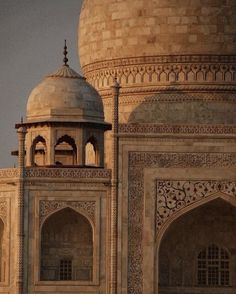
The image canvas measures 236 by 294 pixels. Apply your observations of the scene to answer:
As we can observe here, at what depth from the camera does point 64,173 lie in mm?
29469

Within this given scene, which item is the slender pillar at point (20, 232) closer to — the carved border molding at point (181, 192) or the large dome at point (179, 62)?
the carved border molding at point (181, 192)

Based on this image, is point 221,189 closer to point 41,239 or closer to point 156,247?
point 156,247

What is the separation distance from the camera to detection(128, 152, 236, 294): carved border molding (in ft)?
96.6

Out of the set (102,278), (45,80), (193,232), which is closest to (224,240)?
(193,232)

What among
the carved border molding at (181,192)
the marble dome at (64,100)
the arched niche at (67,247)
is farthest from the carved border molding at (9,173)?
the carved border molding at (181,192)

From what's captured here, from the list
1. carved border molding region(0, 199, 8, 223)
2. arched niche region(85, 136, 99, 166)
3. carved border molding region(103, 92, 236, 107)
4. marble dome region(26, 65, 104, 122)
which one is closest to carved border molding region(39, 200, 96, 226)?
carved border molding region(0, 199, 8, 223)

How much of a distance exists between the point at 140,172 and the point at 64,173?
141cm

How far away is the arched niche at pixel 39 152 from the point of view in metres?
30.7

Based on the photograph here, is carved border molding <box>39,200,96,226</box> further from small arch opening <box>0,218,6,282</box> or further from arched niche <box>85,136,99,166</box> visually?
arched niche <box>85,136,99,166</box>

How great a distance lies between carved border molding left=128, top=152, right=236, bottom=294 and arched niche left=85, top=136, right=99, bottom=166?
4.94 feet

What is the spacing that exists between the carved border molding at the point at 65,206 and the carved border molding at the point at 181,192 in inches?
47.7

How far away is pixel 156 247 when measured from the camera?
29422mm

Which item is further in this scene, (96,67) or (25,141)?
(96,67)

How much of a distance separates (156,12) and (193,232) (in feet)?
15.6
